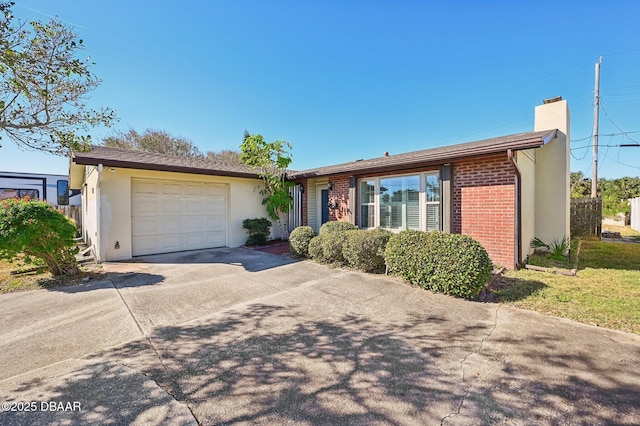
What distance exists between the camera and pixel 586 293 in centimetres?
458

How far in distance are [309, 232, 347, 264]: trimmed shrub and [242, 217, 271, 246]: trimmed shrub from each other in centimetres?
333

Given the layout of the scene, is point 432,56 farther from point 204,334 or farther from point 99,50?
point 204,334

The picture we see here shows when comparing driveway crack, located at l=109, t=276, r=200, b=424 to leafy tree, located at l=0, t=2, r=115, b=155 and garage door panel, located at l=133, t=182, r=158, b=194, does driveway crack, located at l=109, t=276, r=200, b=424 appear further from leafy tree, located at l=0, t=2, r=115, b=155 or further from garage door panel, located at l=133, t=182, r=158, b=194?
garage door panel, located at l=133, t=182, r=158, b=194

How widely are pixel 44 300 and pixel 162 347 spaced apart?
3.55 meters

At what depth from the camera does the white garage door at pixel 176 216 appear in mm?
8211

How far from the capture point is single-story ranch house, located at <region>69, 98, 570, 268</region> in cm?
621

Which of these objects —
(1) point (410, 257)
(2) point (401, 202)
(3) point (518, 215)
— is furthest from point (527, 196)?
(1) point (410, 257)

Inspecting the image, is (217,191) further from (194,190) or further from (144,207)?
(144,207)

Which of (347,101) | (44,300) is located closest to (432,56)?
(347,101)

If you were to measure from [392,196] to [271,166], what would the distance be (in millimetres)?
4826

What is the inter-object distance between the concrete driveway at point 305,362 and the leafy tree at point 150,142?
20.0 m

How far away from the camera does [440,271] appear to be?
4758mm

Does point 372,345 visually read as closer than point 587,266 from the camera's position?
Yes

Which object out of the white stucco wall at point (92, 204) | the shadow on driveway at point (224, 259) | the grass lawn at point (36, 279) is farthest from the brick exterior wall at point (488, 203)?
the white stucco wall at point (92, 204)
